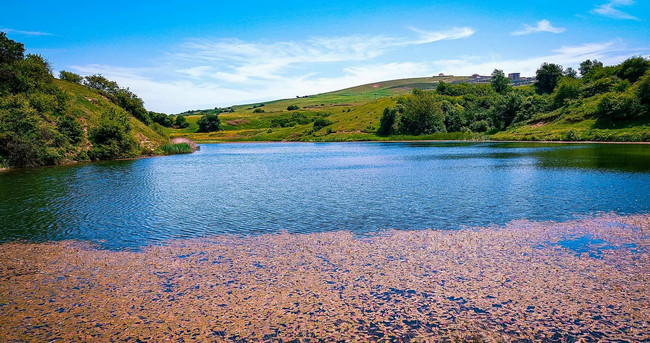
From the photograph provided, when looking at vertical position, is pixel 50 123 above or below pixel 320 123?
below

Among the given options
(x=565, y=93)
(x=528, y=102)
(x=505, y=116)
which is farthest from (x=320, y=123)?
(x=565, y=93)

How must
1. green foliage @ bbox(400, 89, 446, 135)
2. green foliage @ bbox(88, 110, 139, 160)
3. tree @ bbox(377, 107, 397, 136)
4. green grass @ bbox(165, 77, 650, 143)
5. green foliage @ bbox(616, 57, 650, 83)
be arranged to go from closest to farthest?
green foliage @ bbox(88, 110, 139, 160)
green grass @ bbox(165, 77, 650, 143)
green foliage @ bbox(616, 57, 650, 83)
green foliage @ bbox(400, 89, 446, 135)
tree @ bbox(377, 107, 397, 136)

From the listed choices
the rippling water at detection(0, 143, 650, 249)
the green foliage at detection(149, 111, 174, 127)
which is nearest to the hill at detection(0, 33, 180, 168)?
the rippling water at detection(0, 143, 650, 249)

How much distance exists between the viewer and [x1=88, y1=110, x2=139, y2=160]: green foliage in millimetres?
66000

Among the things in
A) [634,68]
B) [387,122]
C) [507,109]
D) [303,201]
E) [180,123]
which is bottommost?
[303,201]

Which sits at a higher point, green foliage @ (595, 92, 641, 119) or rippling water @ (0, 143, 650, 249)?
green foliage @ (595, 92, 641, 119)

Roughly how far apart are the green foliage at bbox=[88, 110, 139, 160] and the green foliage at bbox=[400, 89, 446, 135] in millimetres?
89584

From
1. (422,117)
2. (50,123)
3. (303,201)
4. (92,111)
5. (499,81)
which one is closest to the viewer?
(303,201)

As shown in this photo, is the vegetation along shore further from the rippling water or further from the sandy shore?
the sandy shore

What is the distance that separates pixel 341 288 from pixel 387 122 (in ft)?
425

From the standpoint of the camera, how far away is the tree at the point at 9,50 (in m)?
69.4

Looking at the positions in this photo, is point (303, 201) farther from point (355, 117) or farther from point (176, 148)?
point (355, 117)

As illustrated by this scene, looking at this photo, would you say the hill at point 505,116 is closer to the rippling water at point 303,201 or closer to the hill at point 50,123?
the rippling water at point 303,201

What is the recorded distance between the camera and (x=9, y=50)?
71.1 meters
